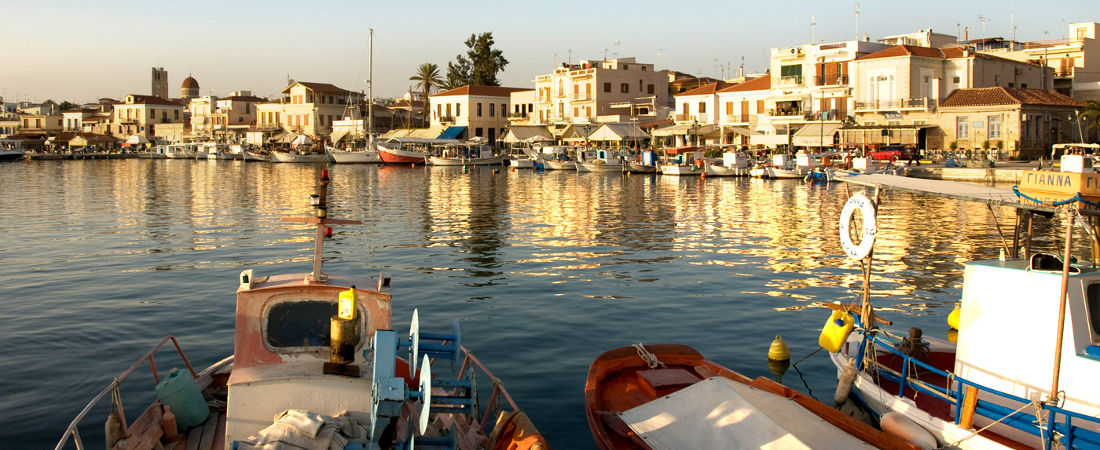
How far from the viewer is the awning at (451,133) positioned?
9611cm

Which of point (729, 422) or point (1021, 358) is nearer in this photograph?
point (729, 422)

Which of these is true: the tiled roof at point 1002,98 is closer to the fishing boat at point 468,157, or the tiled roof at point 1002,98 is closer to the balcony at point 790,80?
the balcony at point 790,80

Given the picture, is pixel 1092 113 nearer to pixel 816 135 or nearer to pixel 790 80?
pixel 816 135

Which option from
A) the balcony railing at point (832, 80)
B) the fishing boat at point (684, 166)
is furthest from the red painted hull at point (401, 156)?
→ the balcony railing at point (832, 80)

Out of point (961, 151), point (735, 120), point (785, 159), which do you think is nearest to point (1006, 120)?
point (961, 151)

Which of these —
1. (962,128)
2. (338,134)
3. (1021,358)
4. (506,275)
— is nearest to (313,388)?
(1021,358)

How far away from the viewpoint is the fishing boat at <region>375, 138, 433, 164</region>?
87000 millimetres

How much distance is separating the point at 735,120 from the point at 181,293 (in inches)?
2623

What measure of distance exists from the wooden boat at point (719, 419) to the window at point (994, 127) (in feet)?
187

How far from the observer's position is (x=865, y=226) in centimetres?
1185

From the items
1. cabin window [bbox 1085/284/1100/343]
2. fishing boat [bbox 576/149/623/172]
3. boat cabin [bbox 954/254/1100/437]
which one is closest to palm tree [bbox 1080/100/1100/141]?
fishing boat [bbox 576/149/623/172]

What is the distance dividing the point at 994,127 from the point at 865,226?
55914 millimetres

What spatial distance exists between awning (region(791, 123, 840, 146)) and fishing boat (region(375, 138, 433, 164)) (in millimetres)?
35990

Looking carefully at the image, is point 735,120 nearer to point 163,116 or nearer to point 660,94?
point 660,94
